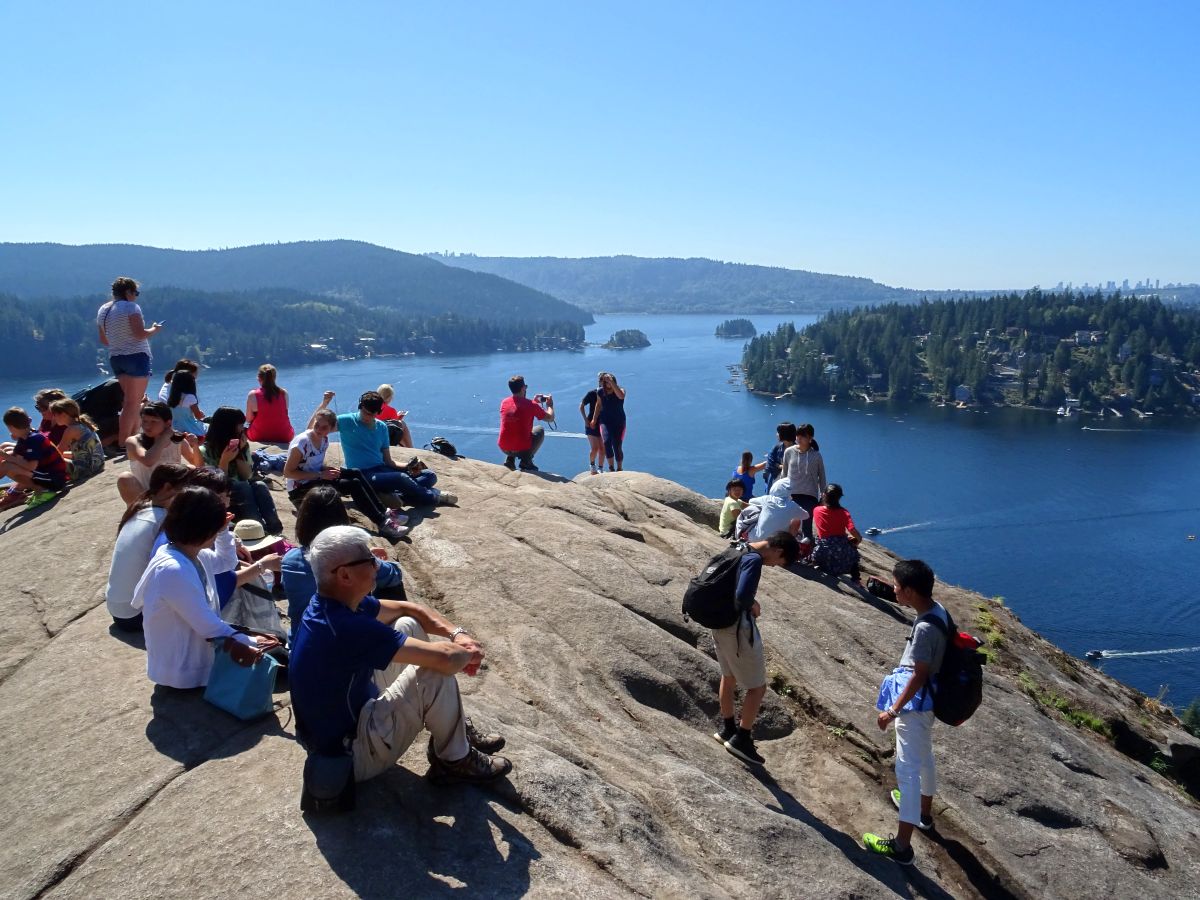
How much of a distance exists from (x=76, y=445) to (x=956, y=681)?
12.5 meters

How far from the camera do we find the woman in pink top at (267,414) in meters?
14.9

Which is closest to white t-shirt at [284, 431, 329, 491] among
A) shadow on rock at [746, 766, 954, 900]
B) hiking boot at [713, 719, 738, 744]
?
hiking boot at [713, 719, 738, 744]

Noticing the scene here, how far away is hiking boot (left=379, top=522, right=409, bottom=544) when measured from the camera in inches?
433

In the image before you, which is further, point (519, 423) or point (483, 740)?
point (519, 423)

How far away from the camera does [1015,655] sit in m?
13.5

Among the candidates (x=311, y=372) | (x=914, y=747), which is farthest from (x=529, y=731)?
(x=311, y=372)

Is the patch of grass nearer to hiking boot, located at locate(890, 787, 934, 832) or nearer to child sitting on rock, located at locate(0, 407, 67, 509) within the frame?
hiking boot, located at locate(890, 787, 934, 832)

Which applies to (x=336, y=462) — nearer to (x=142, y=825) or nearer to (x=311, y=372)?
(x=142, y=825)

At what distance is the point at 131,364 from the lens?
42.3 feet

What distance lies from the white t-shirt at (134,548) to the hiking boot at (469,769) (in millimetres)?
3135

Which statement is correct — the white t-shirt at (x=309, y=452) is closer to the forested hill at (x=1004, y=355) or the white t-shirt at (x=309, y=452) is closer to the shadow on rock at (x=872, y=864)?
the shadow on rock at (x=872, y=864)

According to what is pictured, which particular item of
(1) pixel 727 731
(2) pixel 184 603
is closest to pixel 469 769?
(2) pixel 184 603

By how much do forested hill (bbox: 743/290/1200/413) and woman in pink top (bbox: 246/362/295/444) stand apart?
135 meters

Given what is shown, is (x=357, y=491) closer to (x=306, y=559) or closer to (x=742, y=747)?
(x=306, y=559)
